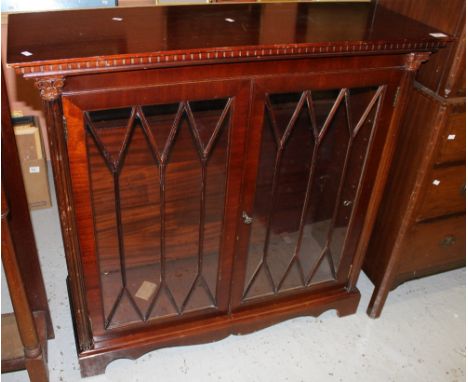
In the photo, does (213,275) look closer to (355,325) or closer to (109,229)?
(109,229)

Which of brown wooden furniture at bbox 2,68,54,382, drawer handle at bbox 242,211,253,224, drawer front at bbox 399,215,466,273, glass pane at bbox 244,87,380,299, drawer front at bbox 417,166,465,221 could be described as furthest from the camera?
drawer front at bbox 399,215,466,273

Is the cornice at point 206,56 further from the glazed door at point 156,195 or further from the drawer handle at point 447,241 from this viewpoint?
the drawer handle at point 447,241

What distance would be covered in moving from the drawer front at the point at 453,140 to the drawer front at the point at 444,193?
46mm

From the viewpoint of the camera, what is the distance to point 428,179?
1601 millimetres

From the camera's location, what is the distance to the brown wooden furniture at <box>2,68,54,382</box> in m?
1.26

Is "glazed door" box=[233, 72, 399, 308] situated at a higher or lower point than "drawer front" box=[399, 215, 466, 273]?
higher


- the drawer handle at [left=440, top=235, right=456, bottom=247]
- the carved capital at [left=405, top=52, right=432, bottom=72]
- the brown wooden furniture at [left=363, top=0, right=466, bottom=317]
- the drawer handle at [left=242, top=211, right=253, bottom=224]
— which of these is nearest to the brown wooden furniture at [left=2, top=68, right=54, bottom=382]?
the drawer handle at [left=242, top=211, right=253, bottom=224]

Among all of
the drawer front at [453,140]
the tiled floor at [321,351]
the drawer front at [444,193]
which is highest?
the drawer front at [453,140]

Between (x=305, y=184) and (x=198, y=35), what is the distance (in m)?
0.56

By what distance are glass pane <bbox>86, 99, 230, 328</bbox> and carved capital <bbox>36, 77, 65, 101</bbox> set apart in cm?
11

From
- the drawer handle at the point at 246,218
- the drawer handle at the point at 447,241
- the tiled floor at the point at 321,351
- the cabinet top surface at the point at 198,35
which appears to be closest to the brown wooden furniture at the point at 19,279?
the tiled floor at the point at 321,351

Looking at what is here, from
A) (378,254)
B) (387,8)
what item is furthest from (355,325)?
(387,8)

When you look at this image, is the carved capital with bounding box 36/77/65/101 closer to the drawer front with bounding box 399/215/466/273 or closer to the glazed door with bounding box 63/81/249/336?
the glazed door with bounding box 63/81/249/336

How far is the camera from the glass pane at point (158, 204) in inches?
48.9
